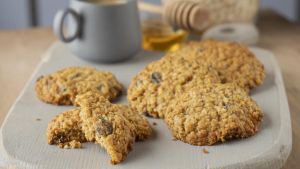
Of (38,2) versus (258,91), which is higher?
(38,2)

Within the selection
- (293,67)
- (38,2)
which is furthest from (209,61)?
(38,2)

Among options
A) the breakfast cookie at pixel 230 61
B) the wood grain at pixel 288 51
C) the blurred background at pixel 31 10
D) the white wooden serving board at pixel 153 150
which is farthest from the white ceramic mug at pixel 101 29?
the blurred background at pixel 31 10

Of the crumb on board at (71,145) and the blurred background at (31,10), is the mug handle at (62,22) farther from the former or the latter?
the blurred background at (31,10)

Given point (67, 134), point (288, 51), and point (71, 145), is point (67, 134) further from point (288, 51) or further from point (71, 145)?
point (288, 51)

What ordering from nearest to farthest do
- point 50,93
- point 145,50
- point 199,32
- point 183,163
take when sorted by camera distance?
1. point 183,163
2. point 50,93
3. point 145,50
4. point 199,32

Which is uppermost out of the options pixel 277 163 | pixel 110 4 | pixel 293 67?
pixel 110 4

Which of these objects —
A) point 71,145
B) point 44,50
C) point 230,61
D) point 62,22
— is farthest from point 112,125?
point 44,50

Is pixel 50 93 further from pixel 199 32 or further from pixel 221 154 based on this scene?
pixel 199 32
